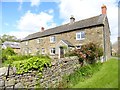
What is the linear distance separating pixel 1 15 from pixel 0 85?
6.70 meters

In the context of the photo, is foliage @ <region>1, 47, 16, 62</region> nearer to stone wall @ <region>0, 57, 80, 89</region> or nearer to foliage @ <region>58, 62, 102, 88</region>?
stone wall @ <region>0, 57, 80, 89</region>

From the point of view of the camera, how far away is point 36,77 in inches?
285

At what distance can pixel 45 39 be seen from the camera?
123 feet

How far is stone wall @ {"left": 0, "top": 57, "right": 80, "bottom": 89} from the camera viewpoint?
6152 millimetres

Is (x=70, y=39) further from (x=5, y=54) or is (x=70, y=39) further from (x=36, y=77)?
(x=36, y=77)

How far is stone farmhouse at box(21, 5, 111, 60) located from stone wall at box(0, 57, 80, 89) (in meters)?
15.9

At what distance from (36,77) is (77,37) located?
899 inches

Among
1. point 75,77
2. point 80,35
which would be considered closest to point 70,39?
point 80,35

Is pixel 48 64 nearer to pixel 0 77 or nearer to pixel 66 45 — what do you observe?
pixel 0 77

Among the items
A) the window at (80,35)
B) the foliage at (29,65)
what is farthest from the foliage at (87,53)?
the window at (80,35)

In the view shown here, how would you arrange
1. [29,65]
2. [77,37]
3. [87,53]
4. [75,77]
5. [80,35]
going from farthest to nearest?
[77,37], [80,35], [87,53], [75,77], [29,65]

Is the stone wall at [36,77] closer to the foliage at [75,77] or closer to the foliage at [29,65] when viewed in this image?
the foliage at [29,65]

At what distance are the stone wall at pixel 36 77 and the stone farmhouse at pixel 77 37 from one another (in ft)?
52.1

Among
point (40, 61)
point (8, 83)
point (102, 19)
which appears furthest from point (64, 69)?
point (102, 19)
